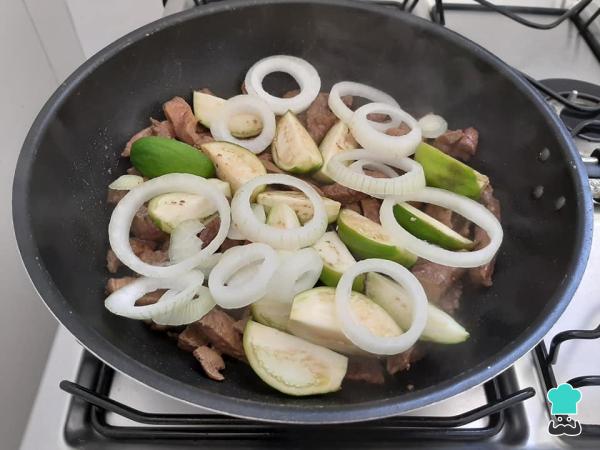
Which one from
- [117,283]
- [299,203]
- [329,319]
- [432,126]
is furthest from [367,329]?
[432,126]

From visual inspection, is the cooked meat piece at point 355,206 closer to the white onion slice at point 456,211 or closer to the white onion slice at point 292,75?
the white onion slice at point 456,211

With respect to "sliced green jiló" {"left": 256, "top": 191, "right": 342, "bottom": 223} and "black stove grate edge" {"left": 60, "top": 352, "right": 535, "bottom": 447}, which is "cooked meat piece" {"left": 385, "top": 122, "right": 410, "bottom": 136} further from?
"black stove grate edge" {"left": 60, "top": 352, "right": 535, "bottom": 447}

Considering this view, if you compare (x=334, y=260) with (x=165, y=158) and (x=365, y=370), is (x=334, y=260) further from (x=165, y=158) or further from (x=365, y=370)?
(x=165, y=158)

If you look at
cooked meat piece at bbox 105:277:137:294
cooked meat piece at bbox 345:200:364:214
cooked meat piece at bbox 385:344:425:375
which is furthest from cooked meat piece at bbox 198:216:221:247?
cooked meat piece at bbox 385:344:425:375

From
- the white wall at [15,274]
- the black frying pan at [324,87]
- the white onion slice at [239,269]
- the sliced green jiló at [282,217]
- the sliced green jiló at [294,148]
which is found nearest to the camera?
the black frying pan at [324,87]

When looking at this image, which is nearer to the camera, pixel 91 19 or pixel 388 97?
pixel 388 97

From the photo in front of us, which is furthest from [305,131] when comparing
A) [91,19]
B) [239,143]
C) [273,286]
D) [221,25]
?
[91,19]

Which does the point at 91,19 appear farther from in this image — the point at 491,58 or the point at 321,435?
the point at 321,435

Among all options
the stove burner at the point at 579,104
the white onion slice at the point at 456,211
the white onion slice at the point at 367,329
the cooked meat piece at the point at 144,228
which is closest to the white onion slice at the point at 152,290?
the cooked meat piece at the point at 144,228
